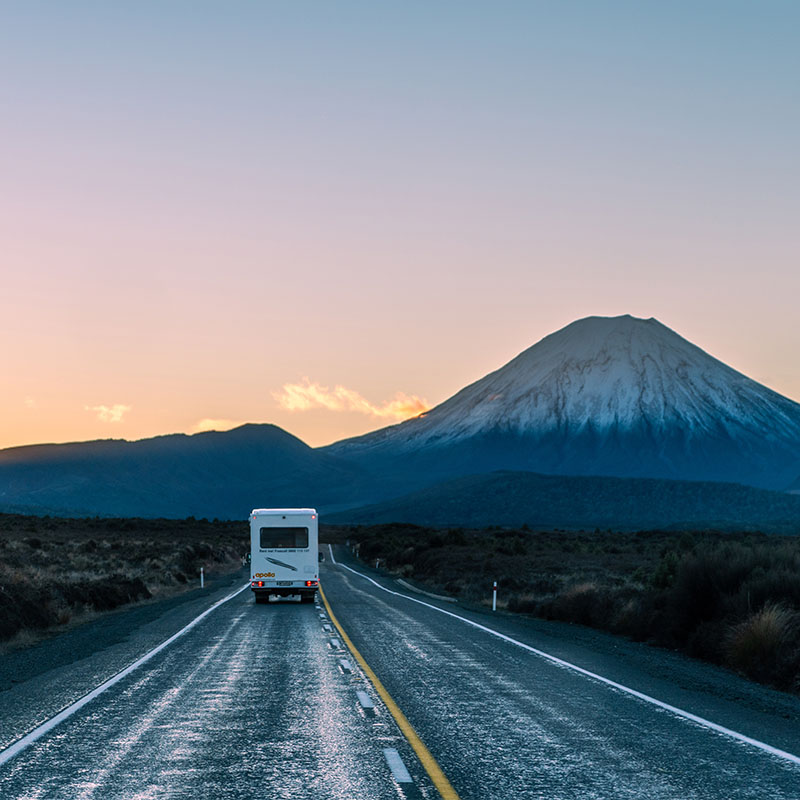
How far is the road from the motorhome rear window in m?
11.6

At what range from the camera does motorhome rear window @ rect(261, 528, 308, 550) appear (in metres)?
30.2

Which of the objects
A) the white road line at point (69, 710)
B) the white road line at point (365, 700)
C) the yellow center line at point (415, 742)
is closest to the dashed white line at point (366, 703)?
the white road line at point (365, 700)

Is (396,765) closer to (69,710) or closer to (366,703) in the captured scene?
(366,703)

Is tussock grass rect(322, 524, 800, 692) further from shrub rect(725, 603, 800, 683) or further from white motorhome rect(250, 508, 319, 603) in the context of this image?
white motorhome rect(250, 508, 319, 603)

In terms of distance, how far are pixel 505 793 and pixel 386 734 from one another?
2448mm

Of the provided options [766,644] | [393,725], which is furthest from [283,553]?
[393,725]

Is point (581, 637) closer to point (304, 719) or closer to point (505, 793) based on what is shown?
point (304, 719)

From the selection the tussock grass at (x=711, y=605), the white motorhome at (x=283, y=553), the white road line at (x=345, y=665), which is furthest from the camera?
the white motorhome at (x=283, y=553)

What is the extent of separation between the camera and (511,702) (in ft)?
38.4

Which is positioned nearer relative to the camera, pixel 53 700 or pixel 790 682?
pixel 53 700

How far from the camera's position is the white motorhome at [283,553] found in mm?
30109

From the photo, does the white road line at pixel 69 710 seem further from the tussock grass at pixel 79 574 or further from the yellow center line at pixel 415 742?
the tussock grass at pixel 79 574

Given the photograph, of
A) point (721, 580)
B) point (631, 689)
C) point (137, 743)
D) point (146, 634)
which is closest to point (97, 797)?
point (137, 743)

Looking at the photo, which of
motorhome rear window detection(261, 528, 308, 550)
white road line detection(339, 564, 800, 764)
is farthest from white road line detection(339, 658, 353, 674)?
motorhome rear window detection(261, 528, 308, 550)
